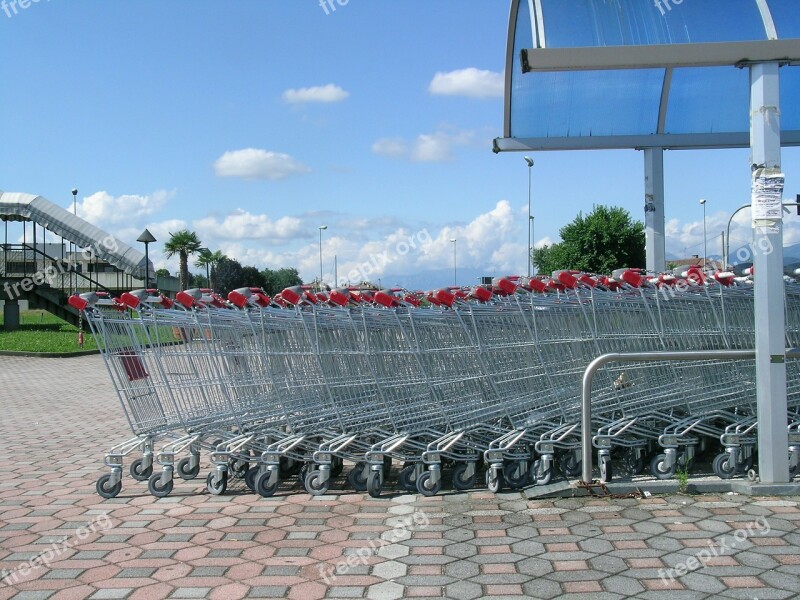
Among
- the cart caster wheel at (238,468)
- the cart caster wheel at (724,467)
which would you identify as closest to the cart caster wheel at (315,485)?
the cart caster wheel at (238,468)

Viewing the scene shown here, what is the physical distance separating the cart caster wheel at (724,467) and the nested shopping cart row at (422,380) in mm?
15

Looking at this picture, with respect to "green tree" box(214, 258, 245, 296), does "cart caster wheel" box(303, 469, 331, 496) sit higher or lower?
lower

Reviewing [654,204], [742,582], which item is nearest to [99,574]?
[742,582]

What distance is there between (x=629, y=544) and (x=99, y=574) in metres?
2.84

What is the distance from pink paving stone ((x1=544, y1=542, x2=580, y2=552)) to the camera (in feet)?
14.3

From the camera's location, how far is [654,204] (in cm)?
948

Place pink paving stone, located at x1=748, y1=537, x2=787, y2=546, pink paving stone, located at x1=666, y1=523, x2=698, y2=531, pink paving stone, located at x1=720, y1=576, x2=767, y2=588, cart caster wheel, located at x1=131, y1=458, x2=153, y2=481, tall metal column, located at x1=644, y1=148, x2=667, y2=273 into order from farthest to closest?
1. tall metal column, located at x1=644, y1=148, x2=667, y2=273
2. cart caster wheel, located at x1=131, y1=458, x2=153, y2=481
3. pink paving stone, located at x1=666, y1=523, x2=698, y2=531
4. pink paving stone, located at x1=748, y1=537, x2=787, y2=546
5. pink paving stone, located at x1=720, y1=576, x2=767, y2=588

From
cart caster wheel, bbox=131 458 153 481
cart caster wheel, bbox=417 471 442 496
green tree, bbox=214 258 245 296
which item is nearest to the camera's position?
cart caster wheel, bbox=417 471 442 496

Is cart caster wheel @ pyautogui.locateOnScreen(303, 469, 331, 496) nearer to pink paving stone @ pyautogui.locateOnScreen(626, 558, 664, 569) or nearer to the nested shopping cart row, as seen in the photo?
the nested shopping cart row

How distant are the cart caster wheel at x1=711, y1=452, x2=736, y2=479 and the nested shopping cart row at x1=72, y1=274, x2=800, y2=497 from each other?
0.01 meters

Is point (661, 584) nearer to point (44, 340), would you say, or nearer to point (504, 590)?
point (504, 590)

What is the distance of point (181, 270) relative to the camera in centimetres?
4462

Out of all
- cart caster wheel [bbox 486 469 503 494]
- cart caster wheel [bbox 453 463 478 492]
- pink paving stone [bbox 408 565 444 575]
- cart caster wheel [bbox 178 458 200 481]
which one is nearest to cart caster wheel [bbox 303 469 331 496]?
cart caster wheel [bbox 453 463 478 492]

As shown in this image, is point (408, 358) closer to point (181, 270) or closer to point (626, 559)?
point (626, 559)
